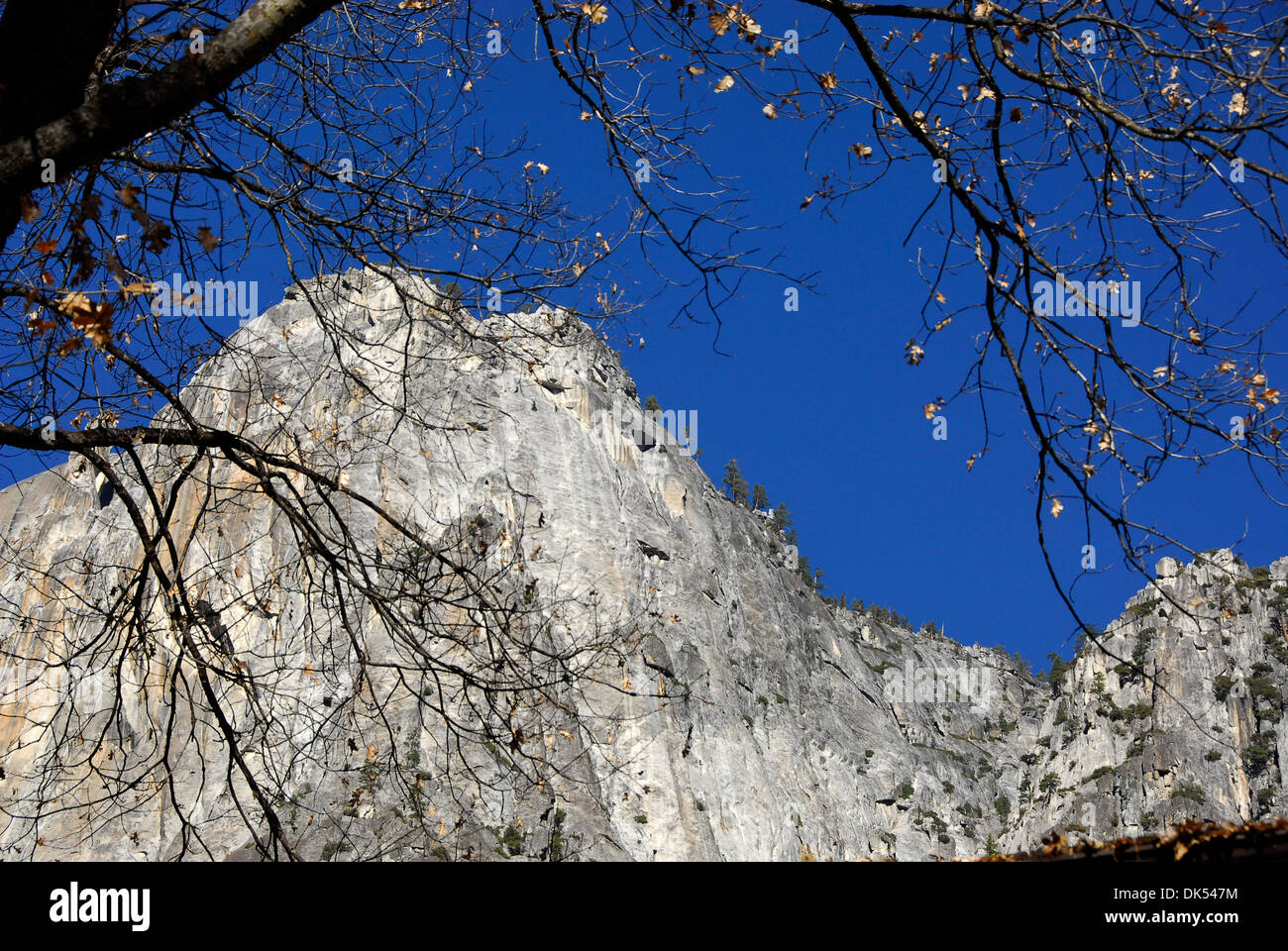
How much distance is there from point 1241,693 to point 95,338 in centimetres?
8473

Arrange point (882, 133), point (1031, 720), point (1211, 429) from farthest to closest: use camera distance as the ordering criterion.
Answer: point (1031, 720) → point (882, 133) → point (1211, 429)

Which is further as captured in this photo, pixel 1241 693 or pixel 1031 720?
pixel 1031 720

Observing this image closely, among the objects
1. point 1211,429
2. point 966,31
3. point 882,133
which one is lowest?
point 1211,429

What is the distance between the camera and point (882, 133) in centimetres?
415
